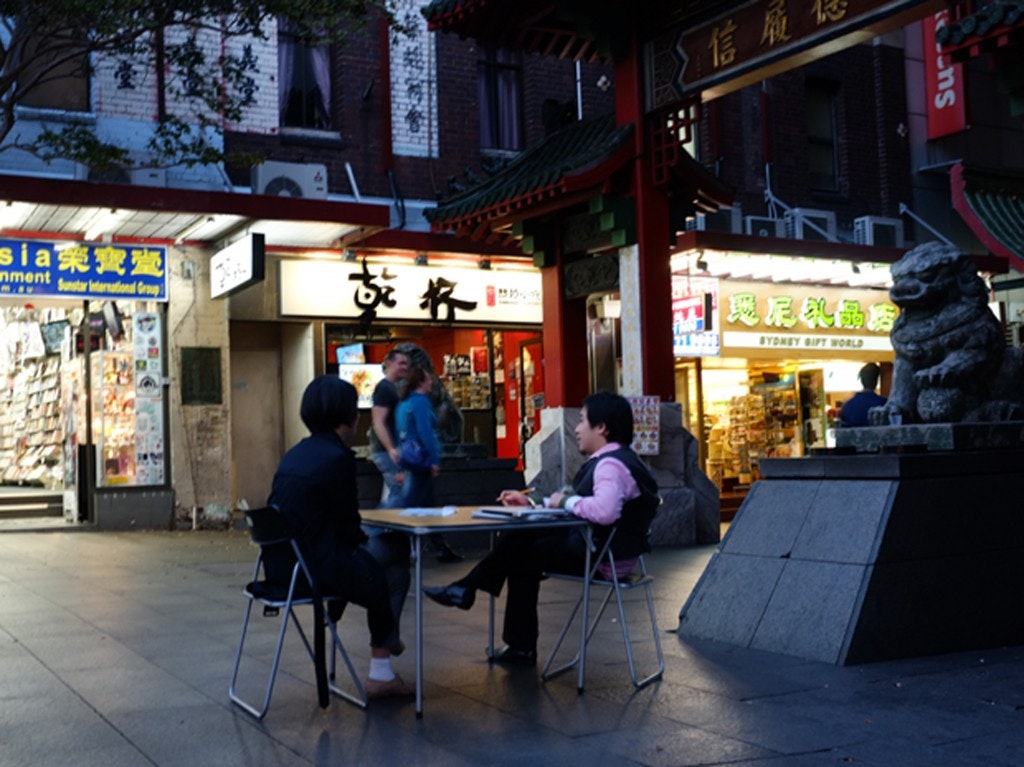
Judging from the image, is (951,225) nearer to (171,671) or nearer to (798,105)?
(798,105)

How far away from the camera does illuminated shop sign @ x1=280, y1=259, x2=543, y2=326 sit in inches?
711

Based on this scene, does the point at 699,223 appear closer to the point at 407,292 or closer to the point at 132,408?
the point at 407,292

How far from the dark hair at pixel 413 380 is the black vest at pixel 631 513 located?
475 centimetres

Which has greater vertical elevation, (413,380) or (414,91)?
(414,91)

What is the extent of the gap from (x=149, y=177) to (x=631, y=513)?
12.4m

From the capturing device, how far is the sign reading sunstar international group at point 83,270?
52.4 ft

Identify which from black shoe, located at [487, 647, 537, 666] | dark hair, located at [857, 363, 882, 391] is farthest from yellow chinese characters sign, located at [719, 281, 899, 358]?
black shoe, located at [487, 647, 537, 666]

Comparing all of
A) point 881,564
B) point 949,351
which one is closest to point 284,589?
point 881,564

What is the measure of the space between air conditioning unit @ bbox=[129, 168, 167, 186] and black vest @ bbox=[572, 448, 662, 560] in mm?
12050

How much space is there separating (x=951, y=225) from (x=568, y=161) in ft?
44.4

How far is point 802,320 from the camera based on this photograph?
67.8 feet

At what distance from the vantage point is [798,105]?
2289cm

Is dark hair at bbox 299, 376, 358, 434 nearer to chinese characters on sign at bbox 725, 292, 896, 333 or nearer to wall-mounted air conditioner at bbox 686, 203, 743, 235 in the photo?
chinese characters on sign at bbox 725, 292, 896, 333

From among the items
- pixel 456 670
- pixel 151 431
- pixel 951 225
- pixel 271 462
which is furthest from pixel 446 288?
pixel 456 670
